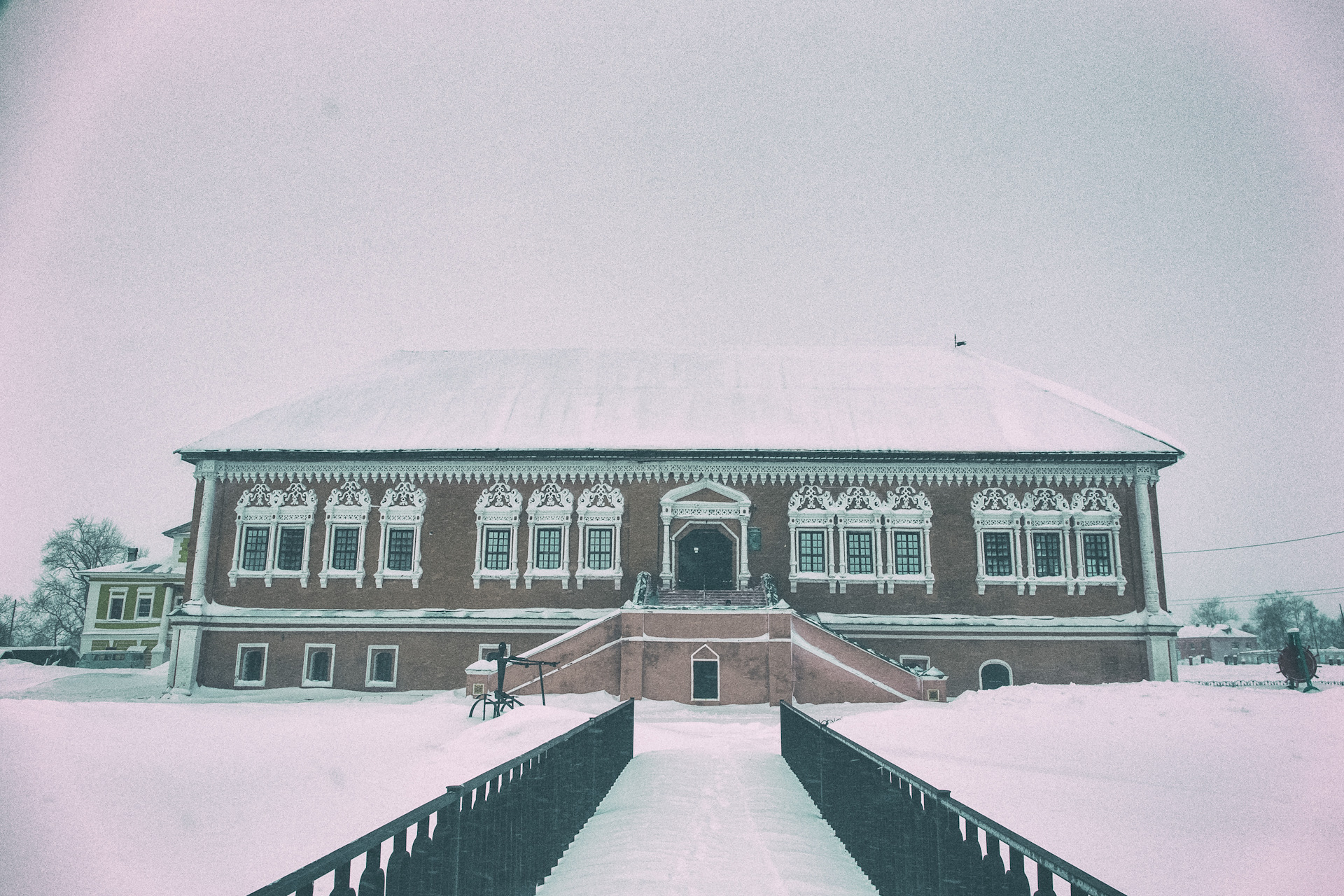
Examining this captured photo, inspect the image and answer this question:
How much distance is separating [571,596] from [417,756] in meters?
17.9

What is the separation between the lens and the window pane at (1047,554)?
92.8 feet

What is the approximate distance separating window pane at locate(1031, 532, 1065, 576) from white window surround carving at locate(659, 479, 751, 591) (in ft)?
32.3

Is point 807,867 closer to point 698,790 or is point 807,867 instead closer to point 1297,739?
point 698,790

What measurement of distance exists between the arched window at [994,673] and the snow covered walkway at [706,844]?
1790 centimetres

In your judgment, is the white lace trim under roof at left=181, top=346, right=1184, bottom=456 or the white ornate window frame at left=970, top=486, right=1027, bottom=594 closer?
the white ornate window frame at left=970, top=486, right=1027, bottom=594

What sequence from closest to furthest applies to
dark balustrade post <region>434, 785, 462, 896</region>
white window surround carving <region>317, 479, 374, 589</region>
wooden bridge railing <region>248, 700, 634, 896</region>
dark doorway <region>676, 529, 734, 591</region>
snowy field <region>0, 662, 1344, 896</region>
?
wooden bridge railing <region>248, 700, 634, 896</region>, dark balustrade post <region>434, 785, 462, 896</region>, snowy field <region>0, 662, 1344, 896</region>, dark doorway <region>676, 529, 734, 591</region>, white window surround carving <region>317, 479, 374, 589</region>

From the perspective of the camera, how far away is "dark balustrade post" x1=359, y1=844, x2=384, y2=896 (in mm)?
3953

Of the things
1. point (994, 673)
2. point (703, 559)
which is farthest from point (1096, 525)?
point (703, 559)

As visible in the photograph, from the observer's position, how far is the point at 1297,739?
10766 millimetres

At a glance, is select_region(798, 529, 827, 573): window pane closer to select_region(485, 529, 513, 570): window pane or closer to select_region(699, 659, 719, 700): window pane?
select_region(699, 659, 719, 700): window pane

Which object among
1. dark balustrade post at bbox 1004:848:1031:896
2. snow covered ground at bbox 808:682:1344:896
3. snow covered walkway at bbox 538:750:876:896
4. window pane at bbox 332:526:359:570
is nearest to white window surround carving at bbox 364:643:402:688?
window pane at bbox 332:526:359:570

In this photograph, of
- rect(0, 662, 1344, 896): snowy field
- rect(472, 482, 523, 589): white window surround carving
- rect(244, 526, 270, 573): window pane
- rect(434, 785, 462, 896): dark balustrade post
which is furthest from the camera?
rect(244, 526, 270, 573): window pane

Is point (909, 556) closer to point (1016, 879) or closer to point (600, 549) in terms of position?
point (600, 549)

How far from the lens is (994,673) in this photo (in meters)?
27.3
